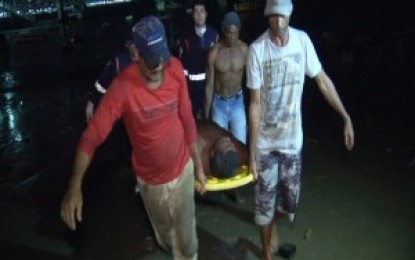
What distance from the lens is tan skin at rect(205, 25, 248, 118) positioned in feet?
18.5

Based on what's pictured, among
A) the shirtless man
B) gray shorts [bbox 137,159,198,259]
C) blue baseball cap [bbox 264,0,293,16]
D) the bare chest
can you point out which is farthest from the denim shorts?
blue baseball cap [bbox 264,0,293,16]

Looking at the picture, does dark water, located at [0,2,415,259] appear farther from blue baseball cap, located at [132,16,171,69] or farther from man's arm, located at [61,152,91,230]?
blue baseball cap, located at [132,16,171,69]

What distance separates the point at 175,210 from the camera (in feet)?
12.1

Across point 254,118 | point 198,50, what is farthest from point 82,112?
point 254,118

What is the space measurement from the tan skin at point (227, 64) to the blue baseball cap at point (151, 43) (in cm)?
248

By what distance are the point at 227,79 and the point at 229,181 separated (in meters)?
1.85

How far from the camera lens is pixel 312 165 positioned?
265 inches

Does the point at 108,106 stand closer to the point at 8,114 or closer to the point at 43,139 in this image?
the point at 43,139

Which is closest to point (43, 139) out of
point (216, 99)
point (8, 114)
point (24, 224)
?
point (8, 114)

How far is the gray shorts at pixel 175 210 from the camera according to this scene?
3.64 meters

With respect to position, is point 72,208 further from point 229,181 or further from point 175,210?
point 229,181

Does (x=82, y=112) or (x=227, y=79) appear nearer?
(x=227, y=79)

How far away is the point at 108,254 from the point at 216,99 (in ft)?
7.30

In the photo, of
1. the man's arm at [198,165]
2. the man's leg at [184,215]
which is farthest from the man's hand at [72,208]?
the man's arm at [198,165]
